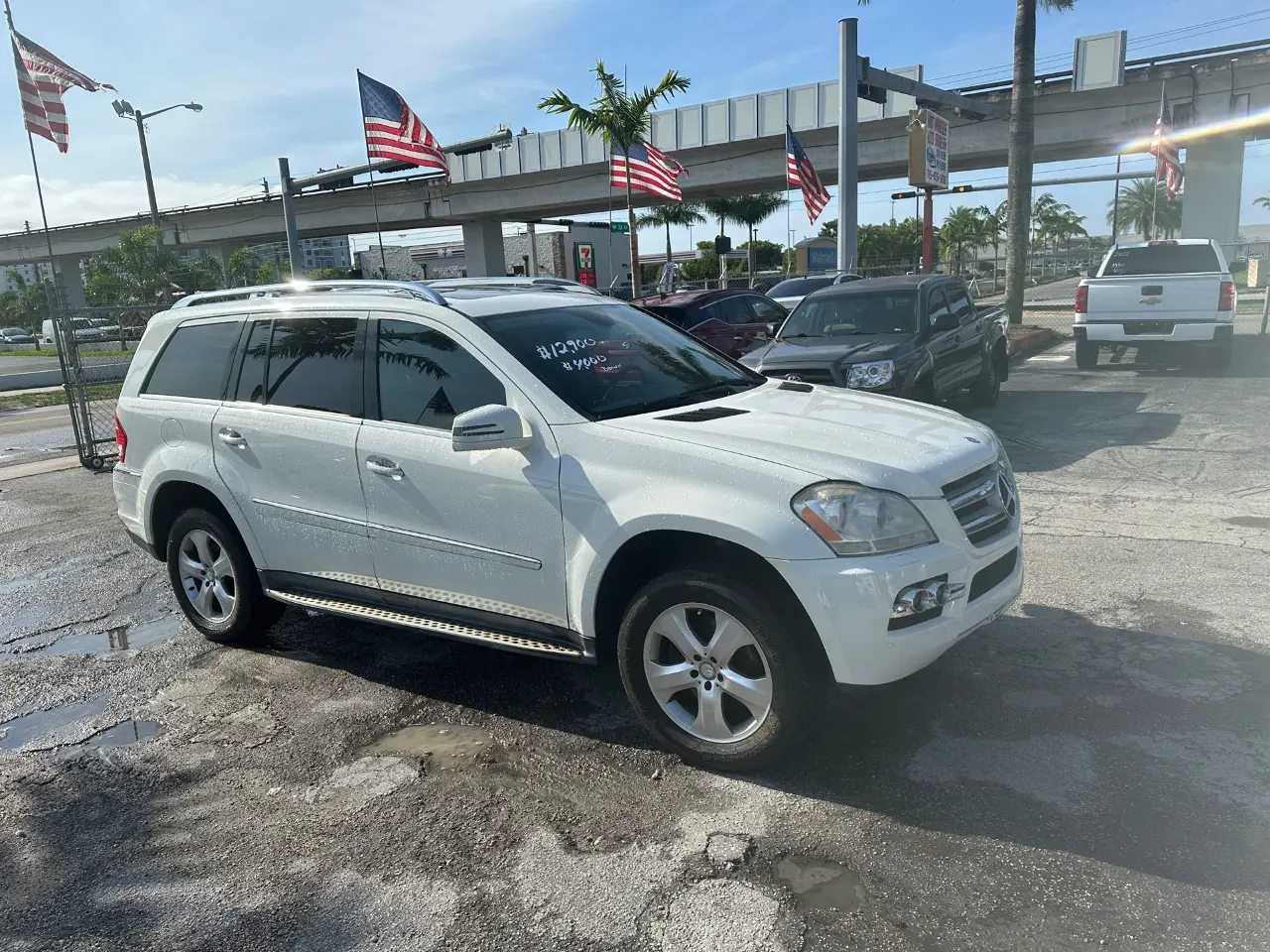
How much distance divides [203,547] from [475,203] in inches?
1722

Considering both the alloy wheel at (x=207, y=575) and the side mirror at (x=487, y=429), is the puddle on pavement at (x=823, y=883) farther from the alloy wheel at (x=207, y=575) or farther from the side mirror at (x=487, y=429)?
the alloy wheel at (x=207, y=575)

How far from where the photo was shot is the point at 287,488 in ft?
14.8

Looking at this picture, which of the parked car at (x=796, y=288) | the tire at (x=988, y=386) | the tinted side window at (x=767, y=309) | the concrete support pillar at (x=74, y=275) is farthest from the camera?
the concrete support pillar at (x=74, y=275)

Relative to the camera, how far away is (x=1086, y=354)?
14062 millimetres

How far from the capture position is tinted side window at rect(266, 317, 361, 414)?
14.5 feet

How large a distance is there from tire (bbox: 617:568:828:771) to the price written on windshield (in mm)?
1171

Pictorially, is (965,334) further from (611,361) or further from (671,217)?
(671,217)

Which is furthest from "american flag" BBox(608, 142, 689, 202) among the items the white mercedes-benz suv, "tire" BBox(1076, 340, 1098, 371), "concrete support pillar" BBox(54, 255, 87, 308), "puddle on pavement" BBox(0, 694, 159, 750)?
"concrete support pillar" BBox(54, 255, 87, 308)

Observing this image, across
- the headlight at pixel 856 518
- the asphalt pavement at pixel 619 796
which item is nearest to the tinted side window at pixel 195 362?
the asphalt pavement at pixel 619 796

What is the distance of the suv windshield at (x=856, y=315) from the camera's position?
9.67 meters

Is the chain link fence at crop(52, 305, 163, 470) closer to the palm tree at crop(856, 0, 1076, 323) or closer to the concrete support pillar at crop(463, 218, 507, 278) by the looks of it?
the palm tree at crop(856, 0, 1076, 323)

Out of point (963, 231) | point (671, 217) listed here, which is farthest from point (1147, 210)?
point (671, 217)

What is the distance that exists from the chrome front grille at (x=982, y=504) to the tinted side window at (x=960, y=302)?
6.85 m

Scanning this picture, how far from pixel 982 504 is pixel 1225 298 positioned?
11422mm
